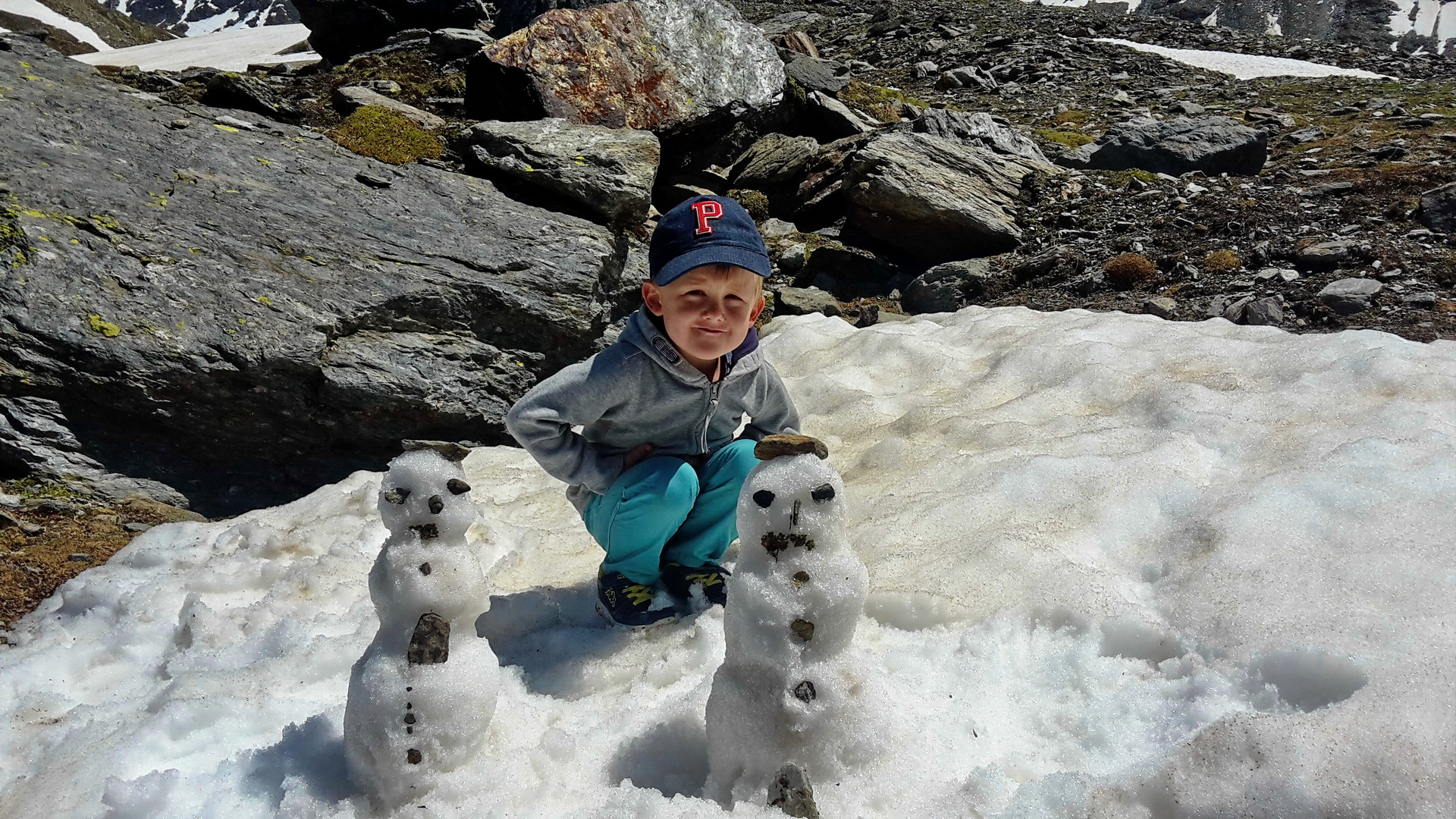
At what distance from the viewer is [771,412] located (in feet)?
12.4

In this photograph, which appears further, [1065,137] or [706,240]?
→ [1065,137]

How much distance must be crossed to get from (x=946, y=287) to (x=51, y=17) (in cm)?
10764

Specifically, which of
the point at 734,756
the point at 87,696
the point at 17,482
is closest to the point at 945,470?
the point at 734,756

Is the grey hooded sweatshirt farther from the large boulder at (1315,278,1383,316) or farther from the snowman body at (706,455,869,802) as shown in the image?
the large boulder at (1315,278,1383,316)

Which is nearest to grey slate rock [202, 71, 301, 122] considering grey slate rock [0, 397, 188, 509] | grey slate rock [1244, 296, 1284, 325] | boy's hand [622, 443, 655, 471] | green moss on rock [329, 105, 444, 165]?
green moss on rock [329, 105, 444, 165]

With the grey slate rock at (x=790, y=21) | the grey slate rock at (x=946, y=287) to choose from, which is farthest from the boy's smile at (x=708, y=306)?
the grey slate rock at (x=790, y=21)

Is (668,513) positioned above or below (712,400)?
below

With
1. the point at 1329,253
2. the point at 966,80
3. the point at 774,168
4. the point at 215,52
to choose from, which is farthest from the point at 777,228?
the point at 215,52

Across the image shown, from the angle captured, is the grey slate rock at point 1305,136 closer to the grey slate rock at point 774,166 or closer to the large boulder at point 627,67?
the grey slate rock at point 774,166

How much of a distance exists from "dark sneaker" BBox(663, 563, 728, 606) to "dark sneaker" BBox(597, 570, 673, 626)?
136 millimetres

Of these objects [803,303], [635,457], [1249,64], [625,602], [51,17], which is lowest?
[51,17]

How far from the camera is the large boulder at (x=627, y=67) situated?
9.91 m

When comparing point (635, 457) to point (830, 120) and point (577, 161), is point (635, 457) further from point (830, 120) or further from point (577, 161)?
point (830, 120)

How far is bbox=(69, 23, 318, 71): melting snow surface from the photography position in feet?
119
